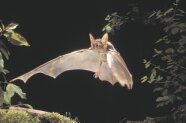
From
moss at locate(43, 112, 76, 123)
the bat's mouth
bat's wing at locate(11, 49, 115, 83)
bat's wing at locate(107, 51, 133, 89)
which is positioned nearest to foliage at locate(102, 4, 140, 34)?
bat's wing at locate(11, 49, 115, 83)

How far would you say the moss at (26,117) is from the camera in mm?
2139

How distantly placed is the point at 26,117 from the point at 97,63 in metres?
0.66

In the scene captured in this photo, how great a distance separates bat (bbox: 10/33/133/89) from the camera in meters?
2.43

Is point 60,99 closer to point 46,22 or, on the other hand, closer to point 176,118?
point 46,22

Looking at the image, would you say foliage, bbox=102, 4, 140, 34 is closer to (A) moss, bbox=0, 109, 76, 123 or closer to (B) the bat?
(B) the bat

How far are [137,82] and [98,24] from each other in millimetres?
672

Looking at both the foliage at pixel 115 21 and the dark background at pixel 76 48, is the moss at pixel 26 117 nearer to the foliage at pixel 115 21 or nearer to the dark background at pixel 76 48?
the foliage at pixel 115 21

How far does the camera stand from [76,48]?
4207mm

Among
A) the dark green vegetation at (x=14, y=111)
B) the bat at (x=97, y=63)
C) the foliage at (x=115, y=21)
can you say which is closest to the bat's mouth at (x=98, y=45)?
the bat at (x=97, y=63)

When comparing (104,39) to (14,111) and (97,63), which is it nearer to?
(97,63)

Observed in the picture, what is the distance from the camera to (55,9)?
13.7 feet

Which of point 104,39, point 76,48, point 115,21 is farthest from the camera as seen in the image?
point 76,48

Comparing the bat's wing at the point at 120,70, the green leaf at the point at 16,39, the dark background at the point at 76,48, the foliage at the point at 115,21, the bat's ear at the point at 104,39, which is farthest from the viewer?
the dark background at the point at 76,48

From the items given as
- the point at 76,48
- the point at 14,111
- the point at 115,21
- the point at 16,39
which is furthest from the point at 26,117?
the point at 76,48
